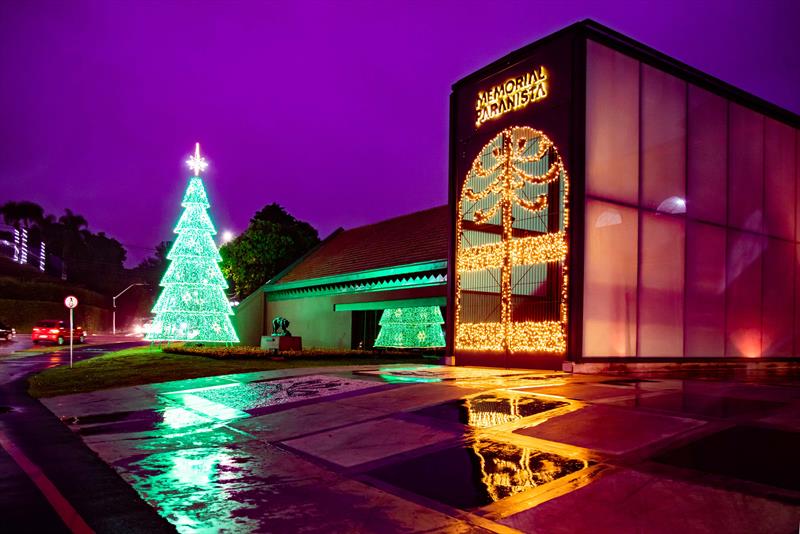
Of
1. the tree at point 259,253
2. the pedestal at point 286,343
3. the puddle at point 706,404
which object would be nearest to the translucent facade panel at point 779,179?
the puddle at point 706,404

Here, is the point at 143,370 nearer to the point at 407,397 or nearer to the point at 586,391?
the point at 407,397

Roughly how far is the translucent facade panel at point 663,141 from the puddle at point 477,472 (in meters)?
12.0

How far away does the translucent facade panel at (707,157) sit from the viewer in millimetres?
18844

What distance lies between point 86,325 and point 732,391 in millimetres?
76282

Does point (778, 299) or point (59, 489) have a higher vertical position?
point (778, 299)

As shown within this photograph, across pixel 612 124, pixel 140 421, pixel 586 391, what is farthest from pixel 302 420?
pixel 612 124

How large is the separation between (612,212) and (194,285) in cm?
2256

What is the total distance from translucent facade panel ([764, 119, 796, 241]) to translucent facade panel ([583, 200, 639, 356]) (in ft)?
23.8

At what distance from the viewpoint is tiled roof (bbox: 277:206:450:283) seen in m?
28.5

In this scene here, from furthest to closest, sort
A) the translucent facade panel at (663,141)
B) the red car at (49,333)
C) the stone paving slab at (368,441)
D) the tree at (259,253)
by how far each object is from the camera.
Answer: the tree at (259,253) → the red car at (49,333) → the translucent facade panel at (663,141) → the stone paving slab at (368,441)

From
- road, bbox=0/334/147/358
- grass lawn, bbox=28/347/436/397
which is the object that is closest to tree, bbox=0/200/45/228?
road, bbox=0/334/147/358

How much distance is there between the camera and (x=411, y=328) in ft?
93.0

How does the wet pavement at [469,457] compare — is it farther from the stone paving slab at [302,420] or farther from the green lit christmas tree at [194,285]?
the green lit christmas tree at [194,285]

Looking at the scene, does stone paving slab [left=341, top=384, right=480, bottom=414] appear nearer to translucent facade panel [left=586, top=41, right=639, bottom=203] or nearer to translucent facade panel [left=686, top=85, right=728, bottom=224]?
translucent facade panel [left=586, top=41, right=639, bottom=203]
